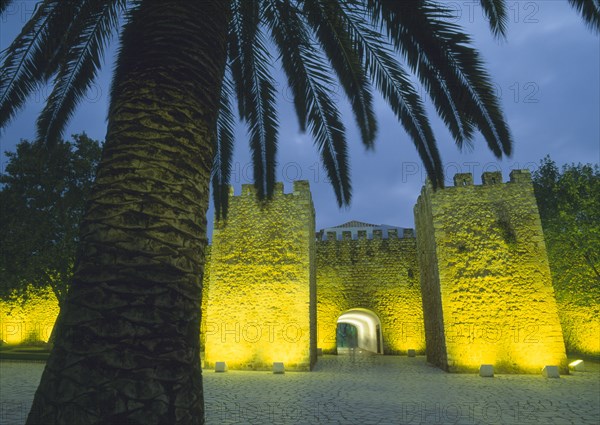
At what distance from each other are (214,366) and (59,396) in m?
11.0

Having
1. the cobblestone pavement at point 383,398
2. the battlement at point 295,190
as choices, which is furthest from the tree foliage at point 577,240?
the battlement at point 295,190

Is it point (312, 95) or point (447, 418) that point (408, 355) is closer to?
point (447, 418)

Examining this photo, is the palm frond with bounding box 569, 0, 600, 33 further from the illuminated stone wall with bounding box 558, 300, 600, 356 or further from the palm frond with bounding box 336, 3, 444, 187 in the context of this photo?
the illuminated stone wall with bounding box 558, 300, 600, 356

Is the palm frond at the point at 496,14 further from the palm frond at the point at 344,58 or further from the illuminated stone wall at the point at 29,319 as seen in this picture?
the illuminated stone wall at the point at 29,319

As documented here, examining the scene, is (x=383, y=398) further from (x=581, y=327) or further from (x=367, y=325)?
(x=367, y=325)

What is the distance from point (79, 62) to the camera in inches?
177

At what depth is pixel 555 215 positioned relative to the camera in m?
16.3

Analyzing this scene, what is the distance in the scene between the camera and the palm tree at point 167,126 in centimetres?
141

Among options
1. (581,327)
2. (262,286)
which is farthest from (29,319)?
(581,327)

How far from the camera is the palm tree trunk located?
1.37 m

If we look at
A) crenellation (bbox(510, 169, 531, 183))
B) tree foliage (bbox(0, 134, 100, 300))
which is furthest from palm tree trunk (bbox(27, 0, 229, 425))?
tree foliage (bbox(0, 134, 100, 300))

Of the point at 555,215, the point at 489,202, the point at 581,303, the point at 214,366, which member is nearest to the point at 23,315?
the point at 214,366

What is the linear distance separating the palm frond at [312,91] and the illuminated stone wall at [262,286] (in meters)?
6.90

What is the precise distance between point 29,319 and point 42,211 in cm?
797
